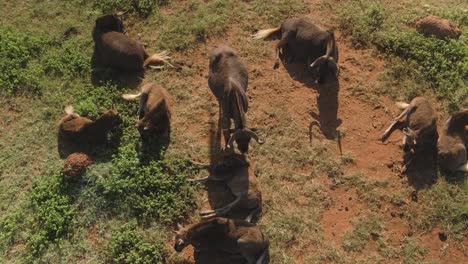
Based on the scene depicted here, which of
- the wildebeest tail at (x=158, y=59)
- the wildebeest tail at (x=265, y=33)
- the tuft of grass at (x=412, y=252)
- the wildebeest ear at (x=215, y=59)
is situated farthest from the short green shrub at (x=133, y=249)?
the wildebeest tail at (x=265, y=33)

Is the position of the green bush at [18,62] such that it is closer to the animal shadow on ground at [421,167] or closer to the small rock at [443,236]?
the animal shadow on ground at [421,167]

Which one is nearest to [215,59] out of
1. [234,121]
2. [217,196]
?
[234,121]

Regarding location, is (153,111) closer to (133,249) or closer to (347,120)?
→ (133,249)

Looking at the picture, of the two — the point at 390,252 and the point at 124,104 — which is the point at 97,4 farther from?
the point at 390,252

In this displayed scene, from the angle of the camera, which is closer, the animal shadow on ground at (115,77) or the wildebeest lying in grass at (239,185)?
the wildebeest lying in grass at (239,185)

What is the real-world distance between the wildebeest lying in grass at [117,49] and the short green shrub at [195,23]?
0.66 metres

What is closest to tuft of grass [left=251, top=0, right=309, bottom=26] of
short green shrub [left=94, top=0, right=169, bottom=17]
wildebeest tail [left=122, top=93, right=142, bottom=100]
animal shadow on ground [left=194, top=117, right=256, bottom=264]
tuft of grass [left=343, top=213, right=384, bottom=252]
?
short green shrub [left=94, top=0, right=169, bottom=17]

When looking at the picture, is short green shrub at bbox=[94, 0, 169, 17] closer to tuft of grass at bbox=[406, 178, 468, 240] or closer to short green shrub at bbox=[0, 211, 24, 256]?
short green shrub at bbox=[0, 211, 24, 256]

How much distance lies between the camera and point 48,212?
8.73 m

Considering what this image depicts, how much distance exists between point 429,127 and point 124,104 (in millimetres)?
6775

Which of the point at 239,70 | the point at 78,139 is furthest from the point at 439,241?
the point at 78,139

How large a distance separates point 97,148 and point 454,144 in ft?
25.3

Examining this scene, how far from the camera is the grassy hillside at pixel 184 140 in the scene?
871 cm

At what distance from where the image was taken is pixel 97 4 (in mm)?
11797
